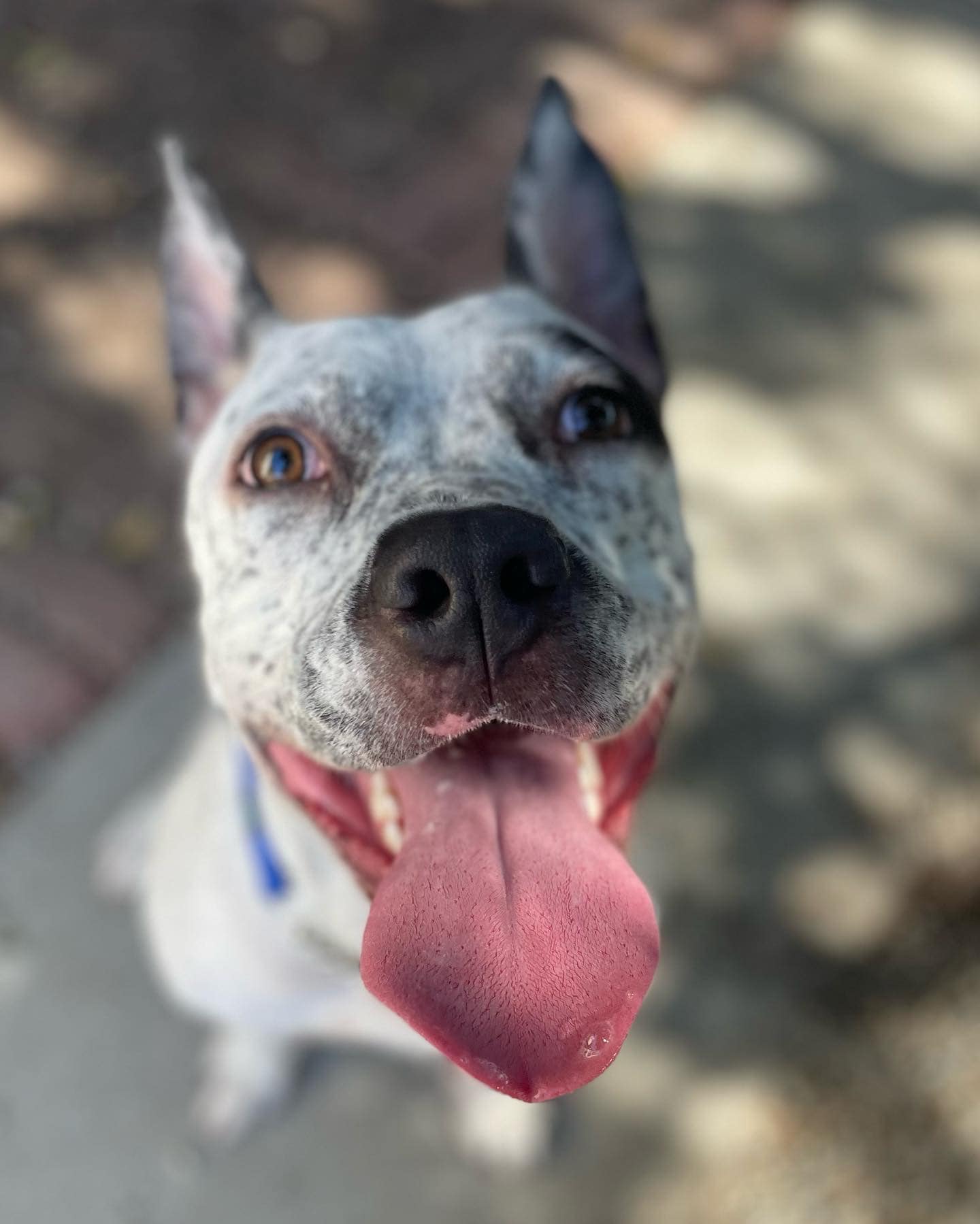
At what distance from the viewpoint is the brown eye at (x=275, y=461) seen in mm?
1885

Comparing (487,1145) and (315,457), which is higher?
(315,457)

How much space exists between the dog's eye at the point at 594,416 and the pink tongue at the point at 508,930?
1.91 ft

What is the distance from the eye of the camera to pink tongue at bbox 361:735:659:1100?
1575mm

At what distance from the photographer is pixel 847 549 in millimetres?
3793

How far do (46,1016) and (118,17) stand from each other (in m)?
3.74

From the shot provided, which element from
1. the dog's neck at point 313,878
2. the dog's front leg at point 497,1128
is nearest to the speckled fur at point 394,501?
the dog's neck at point 313,878

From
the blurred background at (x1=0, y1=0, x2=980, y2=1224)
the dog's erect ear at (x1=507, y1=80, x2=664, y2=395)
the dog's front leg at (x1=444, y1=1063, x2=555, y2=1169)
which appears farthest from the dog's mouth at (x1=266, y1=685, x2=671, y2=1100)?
the dog's front leg at (x1=444, y1=1063, x2=555, y2=1169)

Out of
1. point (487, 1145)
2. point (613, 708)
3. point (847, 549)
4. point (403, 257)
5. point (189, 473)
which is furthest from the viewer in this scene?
point (403, 257)

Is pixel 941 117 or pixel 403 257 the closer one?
pixel 403 257

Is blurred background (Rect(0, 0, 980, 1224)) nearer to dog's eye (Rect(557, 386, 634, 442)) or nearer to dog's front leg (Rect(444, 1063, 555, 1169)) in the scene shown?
dog's front leg (Rect(444, 1063, 555, 1169))

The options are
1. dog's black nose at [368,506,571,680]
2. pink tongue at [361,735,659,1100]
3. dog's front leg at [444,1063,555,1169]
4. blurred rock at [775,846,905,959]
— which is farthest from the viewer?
blurred rock at [775,846,905,959]

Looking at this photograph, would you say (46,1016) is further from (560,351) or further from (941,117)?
(941,117)

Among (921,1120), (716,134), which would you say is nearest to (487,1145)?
(921,1120)

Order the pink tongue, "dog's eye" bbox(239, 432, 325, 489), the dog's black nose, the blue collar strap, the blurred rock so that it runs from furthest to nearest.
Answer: the blurred rock < the blue collar strap < "dog's eye" bbox(239, 432, 325, 489) < the pink tongue < the dog's black nose
